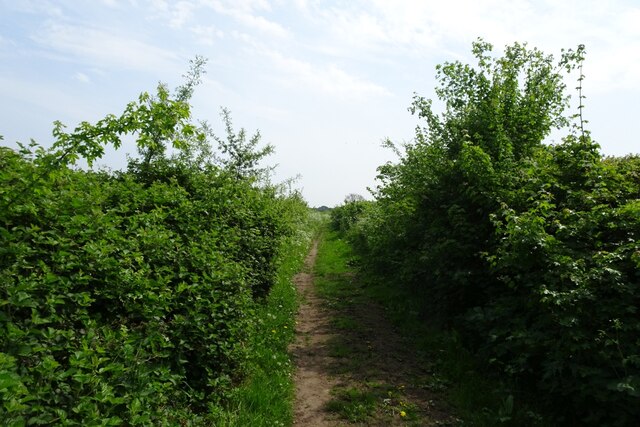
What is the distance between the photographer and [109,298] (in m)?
3.43

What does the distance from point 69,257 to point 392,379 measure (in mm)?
4621

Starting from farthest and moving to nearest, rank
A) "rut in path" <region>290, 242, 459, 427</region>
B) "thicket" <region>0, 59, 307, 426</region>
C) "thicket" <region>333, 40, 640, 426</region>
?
"rut in path" <region>290, 242, 459, 427</region> → "thicket" <region>333, 40, 640, 426</region> → "thicket" <region>0, 59, 307, 426</region>

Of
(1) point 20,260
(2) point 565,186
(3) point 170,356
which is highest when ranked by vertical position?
(2) point 565,186

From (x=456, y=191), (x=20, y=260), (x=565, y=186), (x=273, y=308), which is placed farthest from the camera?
(x=273, y=308)

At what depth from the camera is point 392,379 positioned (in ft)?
19.9

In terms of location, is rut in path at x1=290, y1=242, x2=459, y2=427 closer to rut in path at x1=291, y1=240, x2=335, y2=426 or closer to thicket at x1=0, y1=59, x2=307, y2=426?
rut in path at x1=291, y1=240, x2=335, y2=426

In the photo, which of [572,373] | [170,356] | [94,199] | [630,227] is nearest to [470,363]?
[572,373]

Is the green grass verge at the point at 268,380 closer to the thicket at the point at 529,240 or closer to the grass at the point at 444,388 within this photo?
the grass at the point at 444,388

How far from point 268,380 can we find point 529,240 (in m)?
3.69

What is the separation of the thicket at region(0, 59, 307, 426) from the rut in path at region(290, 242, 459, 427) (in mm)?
1164

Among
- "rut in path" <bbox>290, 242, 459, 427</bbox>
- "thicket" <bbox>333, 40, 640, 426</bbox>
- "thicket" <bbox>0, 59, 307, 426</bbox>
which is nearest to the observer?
"thicket" <bbox>0, 59, 307, 426</bbox>

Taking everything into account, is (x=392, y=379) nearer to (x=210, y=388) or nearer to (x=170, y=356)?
(x=210, y=388)

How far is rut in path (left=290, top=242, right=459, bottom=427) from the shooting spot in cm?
502

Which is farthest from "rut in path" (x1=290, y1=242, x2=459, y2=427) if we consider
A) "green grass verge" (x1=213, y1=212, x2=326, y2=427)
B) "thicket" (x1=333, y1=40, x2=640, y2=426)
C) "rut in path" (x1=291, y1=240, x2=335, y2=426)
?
"thicket" (x1=333, y1=40, x2=640, y2=426)
